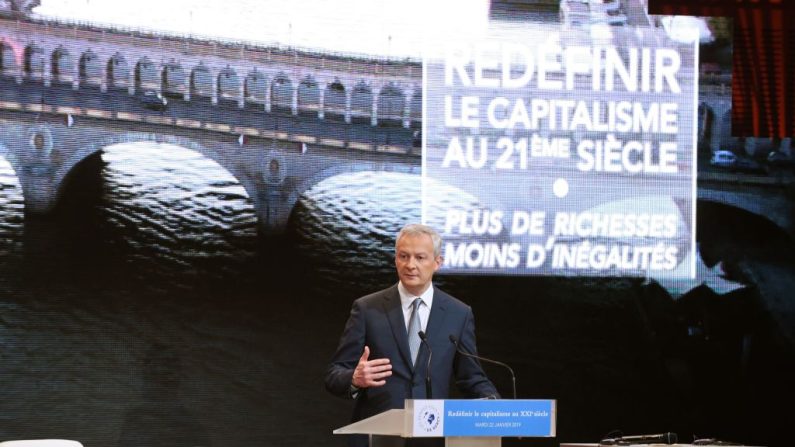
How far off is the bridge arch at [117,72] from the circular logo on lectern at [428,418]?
11.6ft

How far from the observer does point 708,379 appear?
6863 millimetres

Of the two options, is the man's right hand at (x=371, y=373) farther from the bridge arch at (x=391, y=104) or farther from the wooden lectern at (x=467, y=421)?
the bridge arch at (x=391, y=104)

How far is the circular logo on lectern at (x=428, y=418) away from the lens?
347 cm

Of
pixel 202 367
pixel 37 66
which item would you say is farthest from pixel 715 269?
pixel 37 66

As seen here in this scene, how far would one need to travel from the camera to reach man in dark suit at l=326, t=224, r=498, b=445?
459 centimetres

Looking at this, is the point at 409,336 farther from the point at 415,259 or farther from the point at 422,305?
the point at 415,259

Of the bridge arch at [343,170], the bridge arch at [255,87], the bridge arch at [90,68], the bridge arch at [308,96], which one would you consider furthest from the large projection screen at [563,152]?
the bridge arch at [90,68]

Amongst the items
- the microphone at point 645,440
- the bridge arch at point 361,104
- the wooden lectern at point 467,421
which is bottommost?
the microphone at point 645,440

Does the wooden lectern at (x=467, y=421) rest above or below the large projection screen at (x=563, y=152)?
below

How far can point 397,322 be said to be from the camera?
4668 millimetres

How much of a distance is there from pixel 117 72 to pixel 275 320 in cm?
160

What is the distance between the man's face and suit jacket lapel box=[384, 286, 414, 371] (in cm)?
11

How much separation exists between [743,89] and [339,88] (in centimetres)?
244

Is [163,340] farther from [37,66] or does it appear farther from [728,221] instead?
[728,221]
